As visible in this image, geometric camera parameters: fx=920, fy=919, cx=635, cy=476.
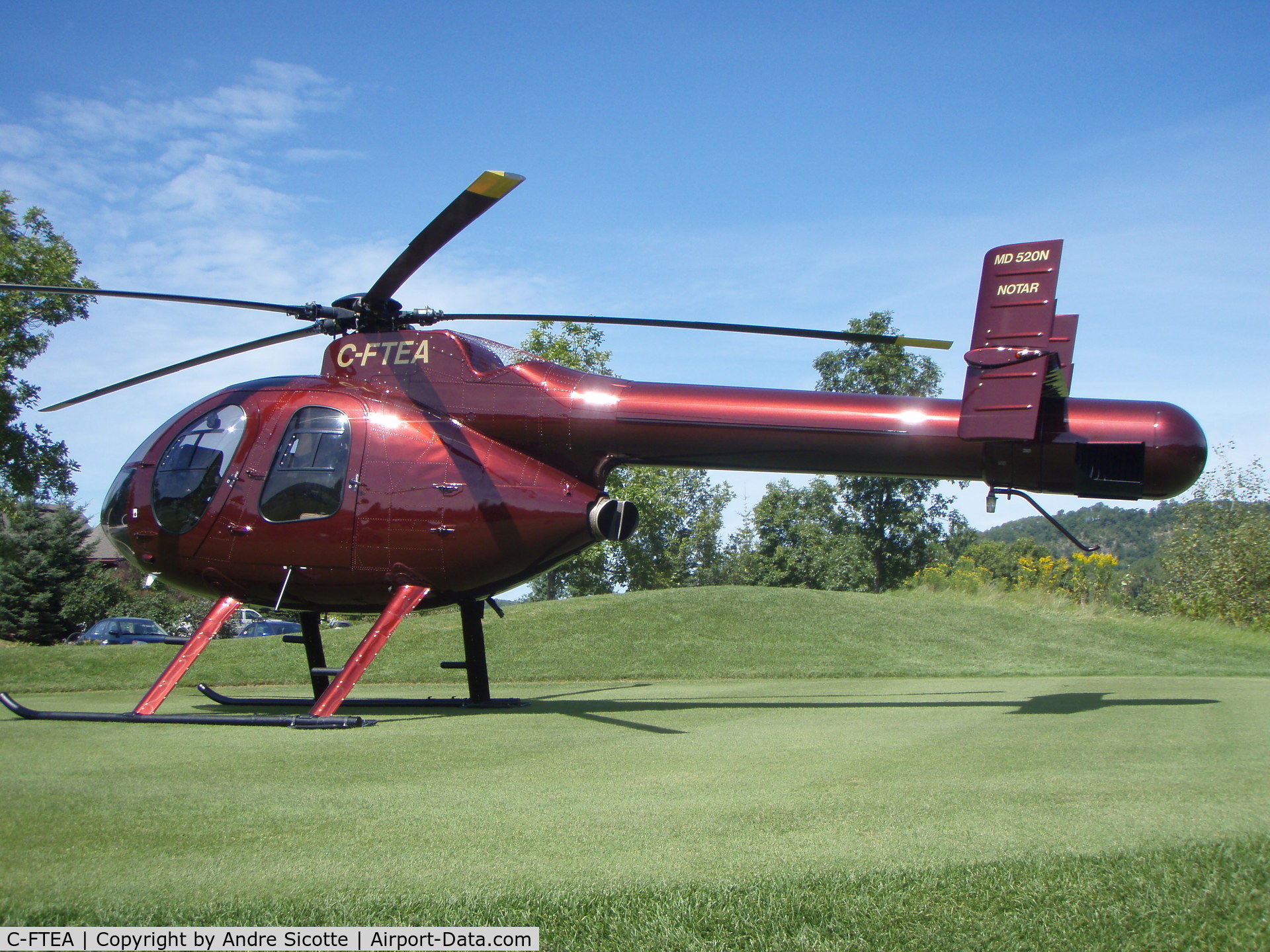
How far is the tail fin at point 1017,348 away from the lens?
8953mm

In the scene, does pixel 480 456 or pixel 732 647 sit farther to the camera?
pixel 732 647

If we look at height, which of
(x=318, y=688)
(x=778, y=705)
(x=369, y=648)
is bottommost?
(x=318, y=688)

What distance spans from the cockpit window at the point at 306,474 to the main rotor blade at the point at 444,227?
4.95ft

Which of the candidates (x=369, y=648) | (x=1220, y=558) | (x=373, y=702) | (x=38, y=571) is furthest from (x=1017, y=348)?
(x=38, y=571)

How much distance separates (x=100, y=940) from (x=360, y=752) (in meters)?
3.75

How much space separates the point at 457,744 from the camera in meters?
7.22

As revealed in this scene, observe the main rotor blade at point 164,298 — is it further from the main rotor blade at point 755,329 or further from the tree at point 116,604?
the tree at point 116,604

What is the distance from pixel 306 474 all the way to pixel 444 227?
3158 mm

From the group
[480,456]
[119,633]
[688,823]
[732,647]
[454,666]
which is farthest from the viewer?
[119,633]

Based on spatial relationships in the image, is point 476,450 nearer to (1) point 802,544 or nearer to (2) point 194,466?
(2) point 194,466

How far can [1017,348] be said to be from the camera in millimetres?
9070

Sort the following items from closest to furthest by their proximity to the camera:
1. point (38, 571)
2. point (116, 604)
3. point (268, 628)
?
point (38, 571) < point (268, 628) < point (116, 604)

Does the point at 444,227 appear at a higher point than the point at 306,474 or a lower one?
higher

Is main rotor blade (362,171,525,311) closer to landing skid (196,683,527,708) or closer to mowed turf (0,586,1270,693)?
landing skid (196,683,527,708)
